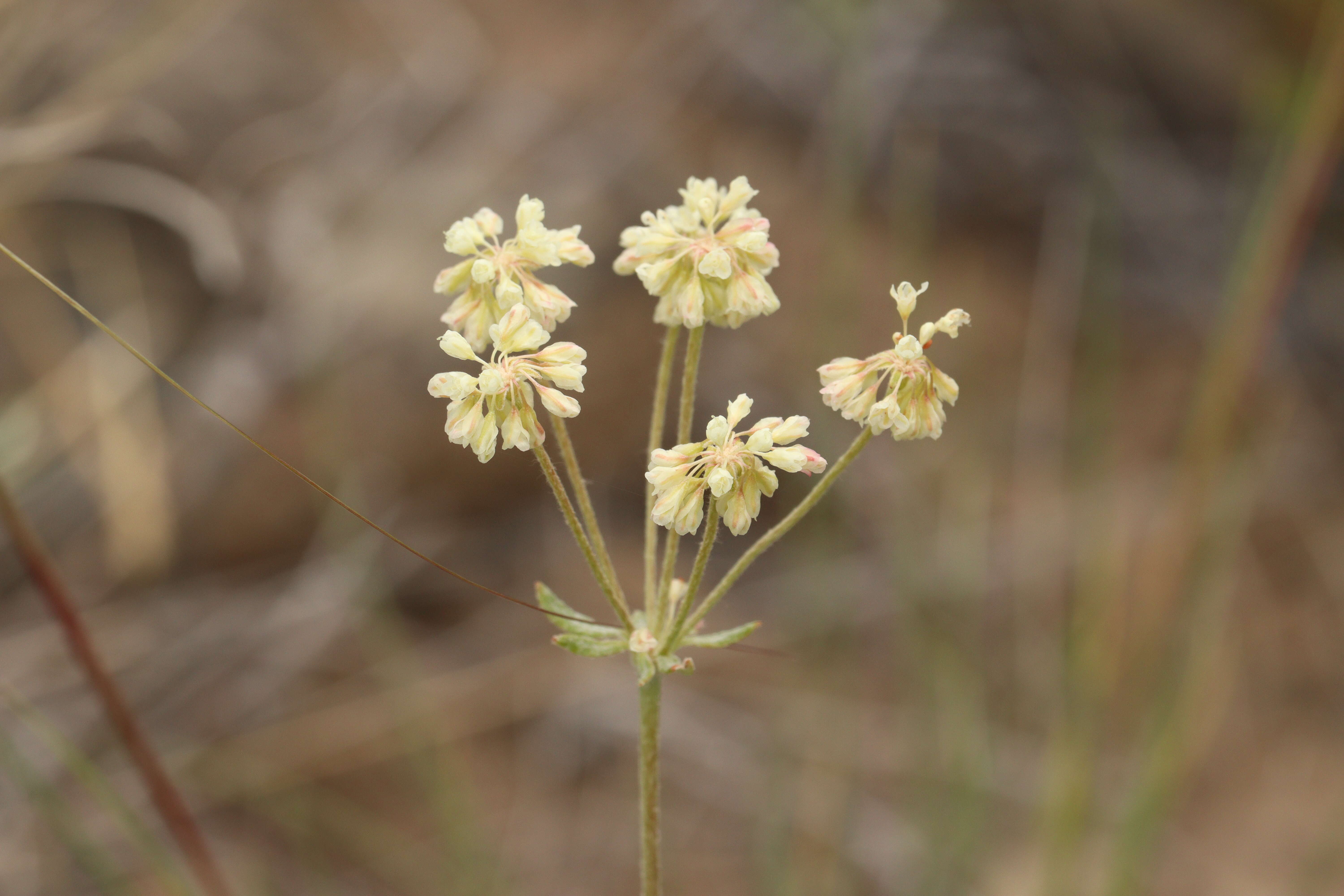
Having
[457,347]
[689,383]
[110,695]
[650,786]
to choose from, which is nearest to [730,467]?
[689,383]

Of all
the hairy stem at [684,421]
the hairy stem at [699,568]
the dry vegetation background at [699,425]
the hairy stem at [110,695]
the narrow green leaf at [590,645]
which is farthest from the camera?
the dry vegetation background at [699,425]

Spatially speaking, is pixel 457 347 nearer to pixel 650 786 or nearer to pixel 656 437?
pixel 656 437

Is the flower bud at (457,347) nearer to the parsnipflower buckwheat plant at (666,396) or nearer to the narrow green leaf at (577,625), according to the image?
the parsnipflower buckwheat plant at (666,396)

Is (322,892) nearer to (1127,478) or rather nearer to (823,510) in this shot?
(823,510)

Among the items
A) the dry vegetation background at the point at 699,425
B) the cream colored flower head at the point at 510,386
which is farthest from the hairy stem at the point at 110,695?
the cream colored flower head at the point at 510,386

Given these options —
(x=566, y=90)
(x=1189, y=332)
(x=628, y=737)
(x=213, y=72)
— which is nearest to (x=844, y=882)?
(x=628, y=737)

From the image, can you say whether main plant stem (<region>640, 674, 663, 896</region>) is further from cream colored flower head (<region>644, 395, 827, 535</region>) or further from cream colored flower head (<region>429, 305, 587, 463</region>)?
cream colored flower head (<region>429, 305, 587, 463</region>)
